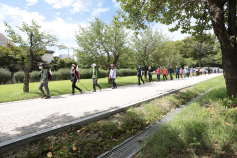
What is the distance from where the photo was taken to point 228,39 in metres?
4.93

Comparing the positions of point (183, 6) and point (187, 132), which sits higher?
point (183, 6)

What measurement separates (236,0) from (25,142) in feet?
27.4

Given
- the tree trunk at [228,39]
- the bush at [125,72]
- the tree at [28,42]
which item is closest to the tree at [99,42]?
the tree at [28,42]

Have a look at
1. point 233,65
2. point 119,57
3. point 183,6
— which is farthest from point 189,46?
point 233,65

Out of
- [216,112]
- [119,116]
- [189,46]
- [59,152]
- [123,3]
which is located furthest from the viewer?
[189,46]

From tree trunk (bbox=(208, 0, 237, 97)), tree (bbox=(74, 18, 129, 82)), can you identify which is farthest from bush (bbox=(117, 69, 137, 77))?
tree trunk (bbox=(208, 0, 237, 97))

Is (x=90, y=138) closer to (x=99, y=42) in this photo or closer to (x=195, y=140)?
(x=195, y=140)

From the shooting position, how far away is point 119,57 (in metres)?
15.3

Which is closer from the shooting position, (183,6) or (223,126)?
(223,126)

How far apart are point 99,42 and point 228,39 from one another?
10590 mm

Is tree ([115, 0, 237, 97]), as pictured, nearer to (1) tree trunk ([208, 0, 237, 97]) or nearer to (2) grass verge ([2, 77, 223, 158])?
(1) tree trunk ([208, 0, 237, 97])

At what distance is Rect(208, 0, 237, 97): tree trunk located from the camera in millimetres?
4922

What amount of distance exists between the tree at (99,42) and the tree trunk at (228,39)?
30.3 feet

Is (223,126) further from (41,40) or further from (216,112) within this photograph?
(41,40)
